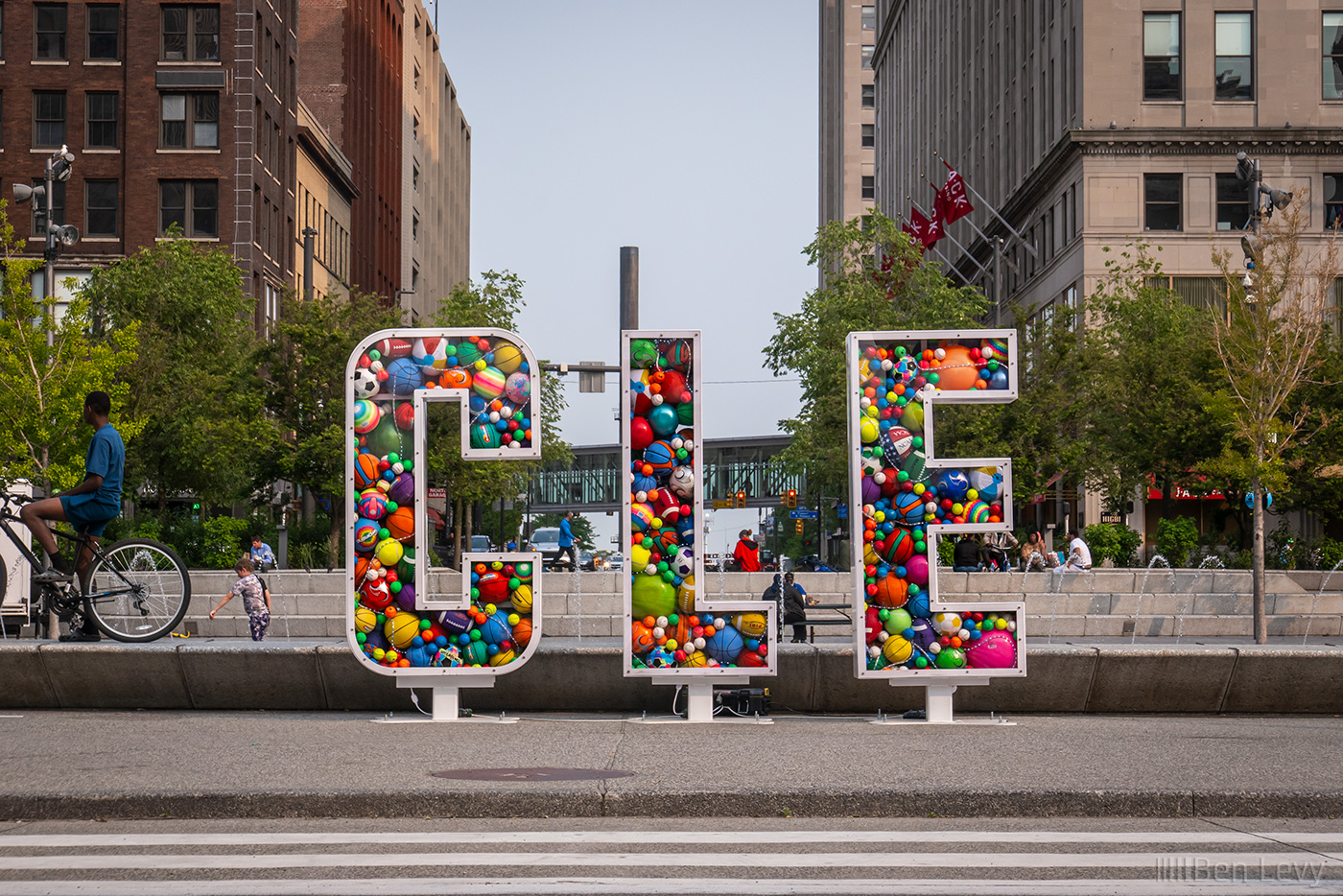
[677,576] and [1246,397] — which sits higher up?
[1246,397]

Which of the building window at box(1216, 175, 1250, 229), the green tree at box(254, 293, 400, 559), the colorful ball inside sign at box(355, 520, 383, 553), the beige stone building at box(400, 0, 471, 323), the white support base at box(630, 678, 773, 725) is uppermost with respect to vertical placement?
the beige stone building at box(400, 0, 471, 323)

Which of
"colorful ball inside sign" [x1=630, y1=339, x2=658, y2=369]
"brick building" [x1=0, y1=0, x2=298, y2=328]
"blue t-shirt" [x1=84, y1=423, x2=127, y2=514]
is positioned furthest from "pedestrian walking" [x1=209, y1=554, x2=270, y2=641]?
"brick building" [x1=0, y1=0, x2=298, y2=328]

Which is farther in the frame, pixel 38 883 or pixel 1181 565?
pixel 1181 565

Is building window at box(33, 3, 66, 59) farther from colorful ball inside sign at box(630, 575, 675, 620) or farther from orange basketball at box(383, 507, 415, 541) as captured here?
colorful ball inside sign at box(630, 575, 675, 620)

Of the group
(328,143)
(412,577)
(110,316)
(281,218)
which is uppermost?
(328,143)

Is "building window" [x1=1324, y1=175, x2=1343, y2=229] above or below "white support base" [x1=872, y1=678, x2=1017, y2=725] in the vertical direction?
above

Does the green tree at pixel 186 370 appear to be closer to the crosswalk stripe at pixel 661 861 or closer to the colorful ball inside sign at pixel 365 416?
the colorful ball inside sign at pixel 365 416

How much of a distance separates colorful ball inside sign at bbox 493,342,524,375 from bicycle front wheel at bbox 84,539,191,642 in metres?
3.19

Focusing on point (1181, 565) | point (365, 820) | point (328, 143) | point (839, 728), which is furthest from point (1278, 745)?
point (328, 143)

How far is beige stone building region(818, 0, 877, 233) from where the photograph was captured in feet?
420

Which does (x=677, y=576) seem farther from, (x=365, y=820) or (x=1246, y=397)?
(x=1246, y=397)

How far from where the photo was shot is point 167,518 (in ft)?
132

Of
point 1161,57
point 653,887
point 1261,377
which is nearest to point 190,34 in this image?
point 1161,57

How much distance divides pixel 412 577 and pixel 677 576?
227 cm
